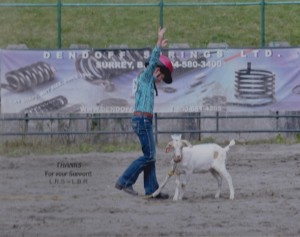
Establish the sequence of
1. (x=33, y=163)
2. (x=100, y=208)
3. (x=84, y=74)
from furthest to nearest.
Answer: (x=84, y=74) < (x=33, y=163) < (x=100, y=208)

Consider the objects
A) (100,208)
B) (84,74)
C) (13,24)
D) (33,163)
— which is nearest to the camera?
(100,208)

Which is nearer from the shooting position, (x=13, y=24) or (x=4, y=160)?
(x=4, y=160)

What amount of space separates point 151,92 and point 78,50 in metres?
7.67

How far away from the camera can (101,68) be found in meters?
23.0

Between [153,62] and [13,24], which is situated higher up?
[13,24]

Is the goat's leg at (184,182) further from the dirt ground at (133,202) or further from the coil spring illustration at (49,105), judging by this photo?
the coil spring illustration at (49,105)

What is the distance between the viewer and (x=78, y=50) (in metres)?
23.0

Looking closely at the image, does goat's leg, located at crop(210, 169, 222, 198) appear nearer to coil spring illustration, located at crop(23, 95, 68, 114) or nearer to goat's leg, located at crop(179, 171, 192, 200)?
goat's leg, located at crop(179, 171, 192, 200)

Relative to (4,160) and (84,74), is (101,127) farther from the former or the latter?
(4,160)

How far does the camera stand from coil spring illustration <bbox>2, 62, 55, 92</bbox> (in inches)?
897

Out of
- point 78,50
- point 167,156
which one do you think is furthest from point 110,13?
point 167,156

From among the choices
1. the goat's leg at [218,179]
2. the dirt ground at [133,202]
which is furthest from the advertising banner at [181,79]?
the goat's leg at [218,179]

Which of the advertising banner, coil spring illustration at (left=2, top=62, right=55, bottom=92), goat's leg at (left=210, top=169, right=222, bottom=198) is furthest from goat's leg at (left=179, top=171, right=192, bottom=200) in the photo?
coil spring illustration at (left=2, top=62, right=55, bottom=92)

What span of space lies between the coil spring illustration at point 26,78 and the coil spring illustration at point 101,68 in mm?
611
